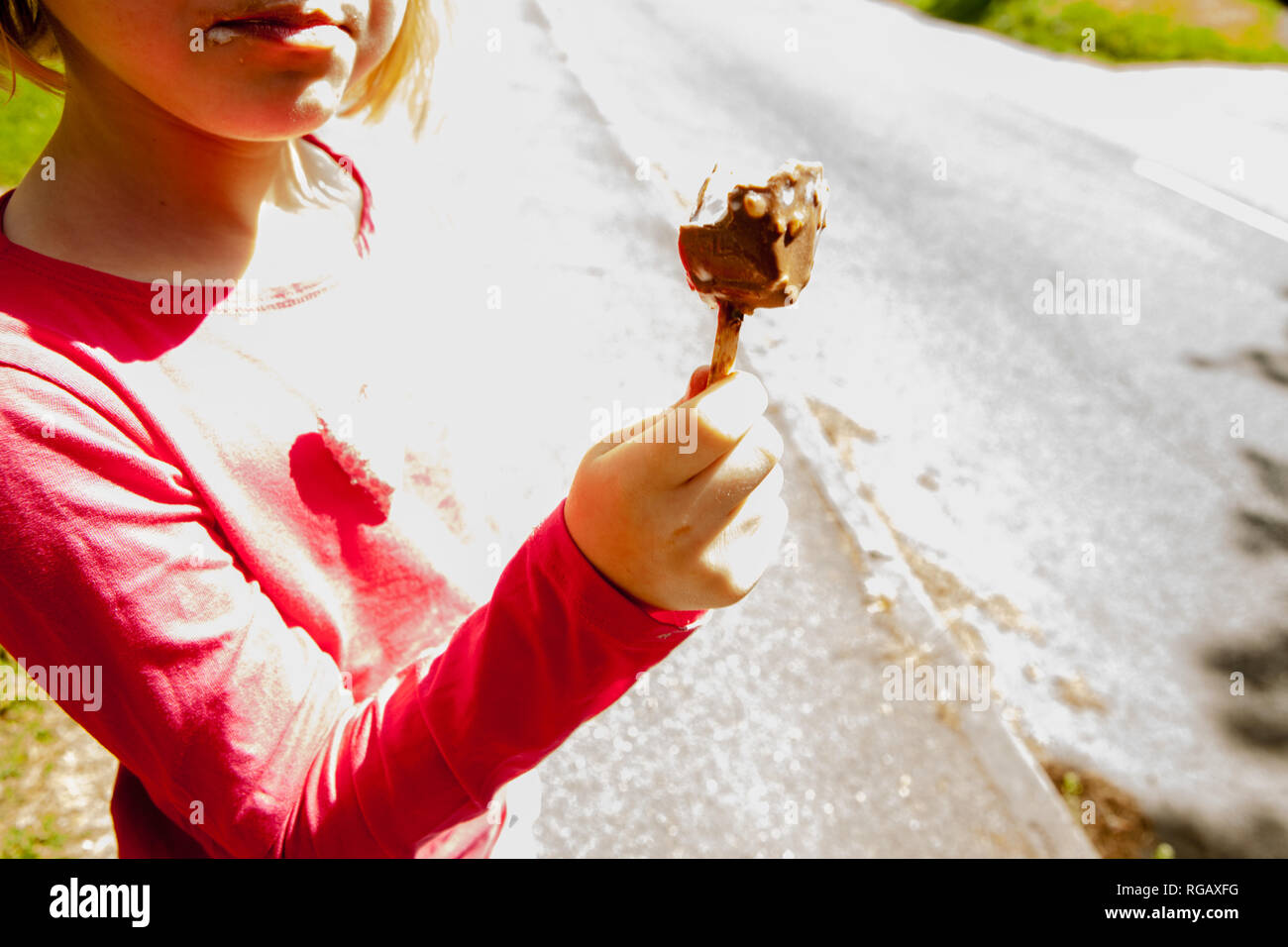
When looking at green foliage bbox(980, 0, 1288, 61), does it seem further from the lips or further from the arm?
the arm

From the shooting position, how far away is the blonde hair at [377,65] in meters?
1.30

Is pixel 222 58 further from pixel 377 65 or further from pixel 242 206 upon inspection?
pixel 377 65

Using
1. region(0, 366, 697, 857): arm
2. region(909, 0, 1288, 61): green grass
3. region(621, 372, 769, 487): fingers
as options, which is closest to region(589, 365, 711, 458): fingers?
region(621, 372, 769, 487): fingers

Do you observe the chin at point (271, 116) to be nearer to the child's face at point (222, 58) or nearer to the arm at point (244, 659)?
the child's face at point (222, 58)

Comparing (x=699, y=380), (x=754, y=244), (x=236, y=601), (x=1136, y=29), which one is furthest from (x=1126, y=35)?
(x=236, y=601)

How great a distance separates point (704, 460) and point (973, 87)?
12045 mm

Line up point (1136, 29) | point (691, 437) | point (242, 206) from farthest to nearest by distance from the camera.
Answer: point (1136, 29) → point (242, 206) → point (691, 437)

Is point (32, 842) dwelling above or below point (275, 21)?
below

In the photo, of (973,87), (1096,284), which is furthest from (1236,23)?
(1096,284)

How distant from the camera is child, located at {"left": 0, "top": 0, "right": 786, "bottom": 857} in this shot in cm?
108

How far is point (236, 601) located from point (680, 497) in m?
0.55

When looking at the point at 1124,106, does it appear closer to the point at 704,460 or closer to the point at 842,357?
the point at 842,357

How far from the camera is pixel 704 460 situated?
1.09 meters

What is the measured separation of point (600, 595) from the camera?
1119 millimetres
